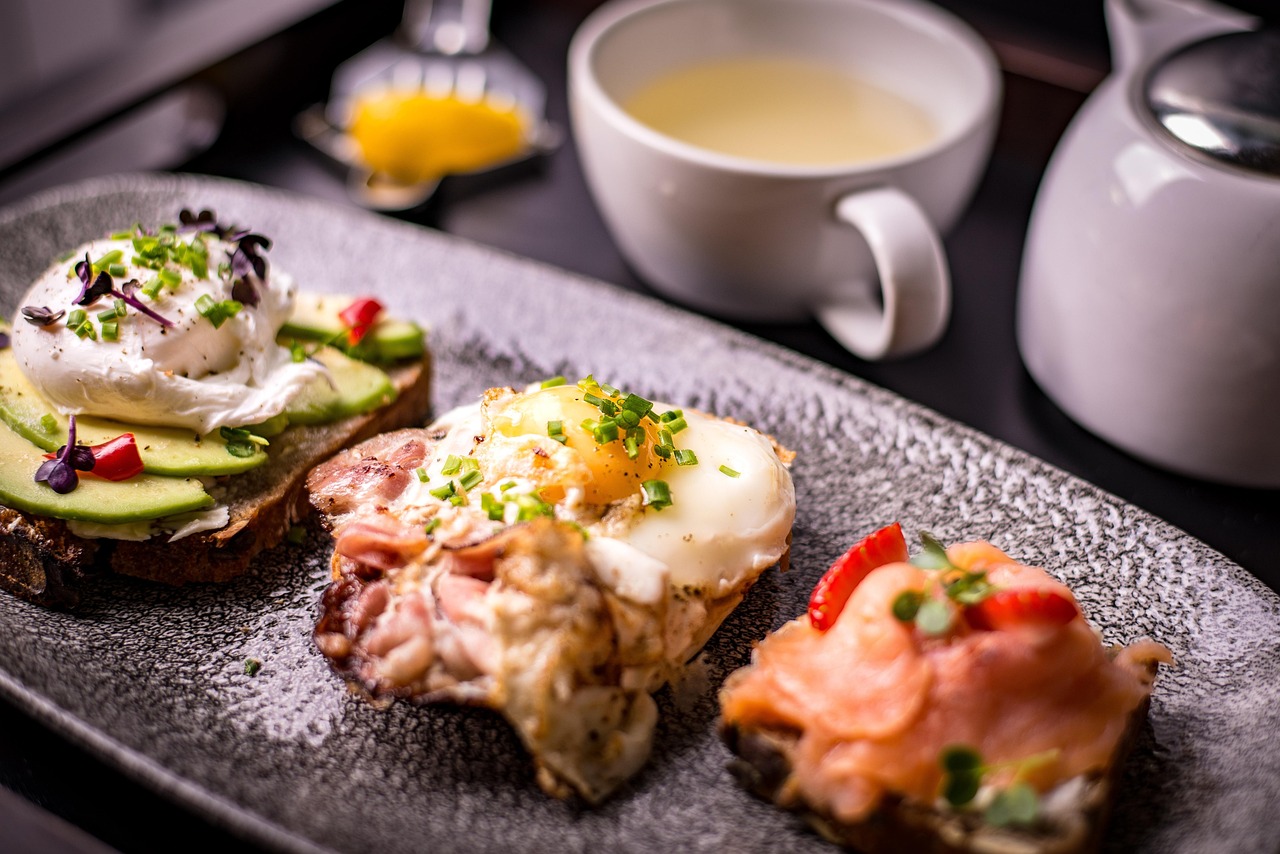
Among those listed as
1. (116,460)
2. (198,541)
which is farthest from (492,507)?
(116,460)

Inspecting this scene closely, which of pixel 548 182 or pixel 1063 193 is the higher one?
pixel 1063 193

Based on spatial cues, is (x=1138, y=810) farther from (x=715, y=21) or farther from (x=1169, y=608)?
(x=715, y=21)

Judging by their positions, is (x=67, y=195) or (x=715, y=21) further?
(x=715, y=21)

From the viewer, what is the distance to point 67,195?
11.8 ft

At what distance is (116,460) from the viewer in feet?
8.25

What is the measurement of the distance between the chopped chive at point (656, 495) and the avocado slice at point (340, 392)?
0.89m

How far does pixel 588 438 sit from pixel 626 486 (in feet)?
0.45

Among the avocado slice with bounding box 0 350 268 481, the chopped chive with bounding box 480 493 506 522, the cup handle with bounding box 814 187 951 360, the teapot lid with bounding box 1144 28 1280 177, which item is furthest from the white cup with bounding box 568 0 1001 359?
the avocado slice with bounding box 0 350 268 481

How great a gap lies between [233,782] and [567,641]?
68 cm

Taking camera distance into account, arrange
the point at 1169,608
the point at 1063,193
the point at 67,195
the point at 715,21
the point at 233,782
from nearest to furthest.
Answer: the point at 233,782 → the point at 1169,608 → the point at 1063,193 → the point at 67,195 → the point at 715,21

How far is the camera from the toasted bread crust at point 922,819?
1958 millimetres

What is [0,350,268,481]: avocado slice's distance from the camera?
102 inches

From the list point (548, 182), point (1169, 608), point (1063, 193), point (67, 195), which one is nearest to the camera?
point (1169, 608)

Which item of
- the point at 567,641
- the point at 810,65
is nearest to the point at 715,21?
the point at 810,65
